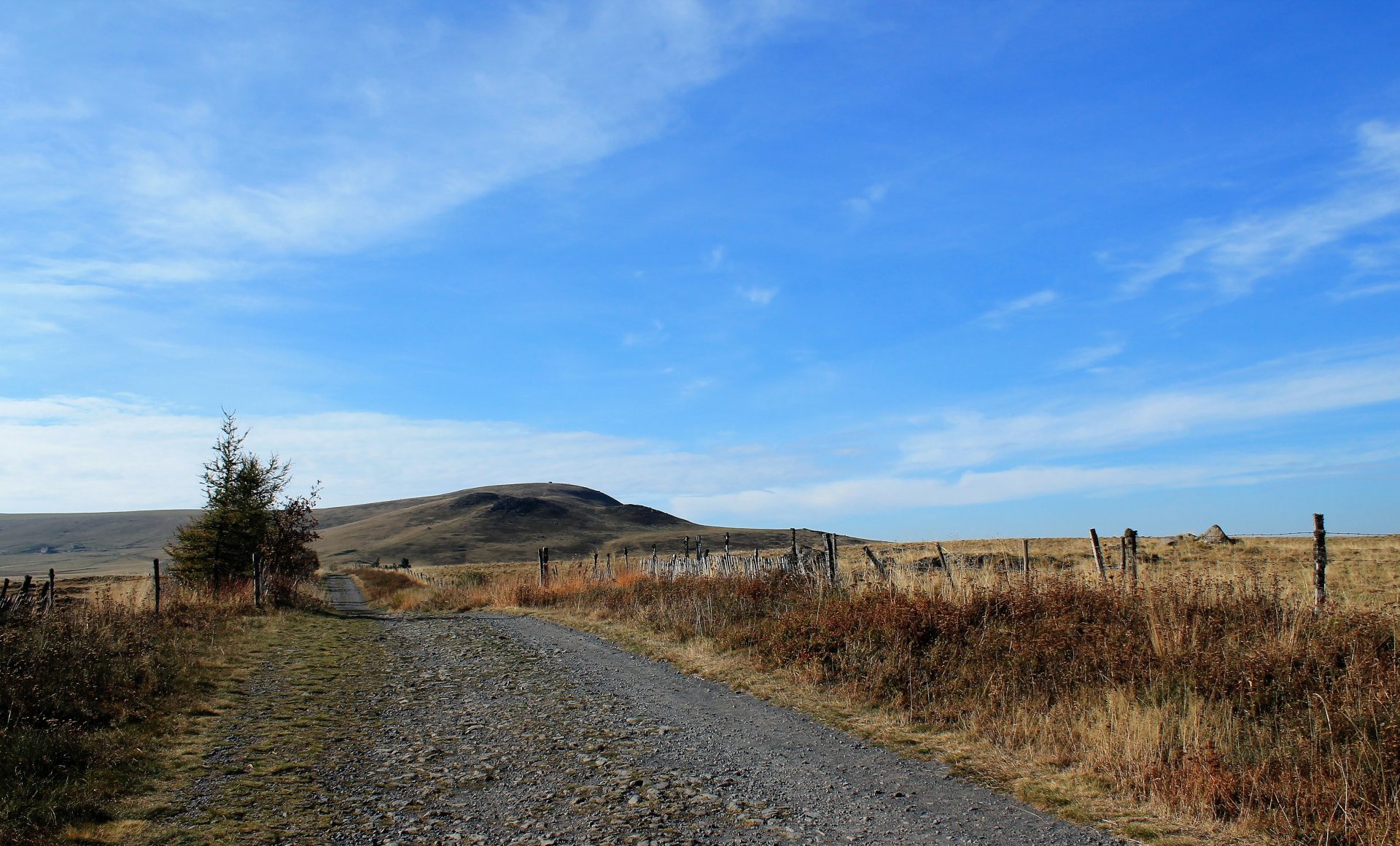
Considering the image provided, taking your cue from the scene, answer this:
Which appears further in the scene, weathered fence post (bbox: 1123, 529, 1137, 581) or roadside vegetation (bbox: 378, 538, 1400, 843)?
weathered fence post (bbox: 1123, 529, 1137, 581)

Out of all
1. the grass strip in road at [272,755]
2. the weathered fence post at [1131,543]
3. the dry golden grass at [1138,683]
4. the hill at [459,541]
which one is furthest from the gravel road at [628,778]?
the hill at [459,541]

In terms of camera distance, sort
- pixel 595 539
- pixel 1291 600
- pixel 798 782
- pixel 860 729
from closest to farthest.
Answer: pixel 798 782
pixel 860 729
pixel 1291 600
pixel 595 539

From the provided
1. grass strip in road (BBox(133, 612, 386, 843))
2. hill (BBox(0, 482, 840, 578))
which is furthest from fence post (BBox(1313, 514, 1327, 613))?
hill (BBox(0, 482, 840, 578))

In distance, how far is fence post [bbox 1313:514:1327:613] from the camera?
10047 millimetres

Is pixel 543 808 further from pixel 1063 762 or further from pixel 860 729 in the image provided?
pixel 1063 762

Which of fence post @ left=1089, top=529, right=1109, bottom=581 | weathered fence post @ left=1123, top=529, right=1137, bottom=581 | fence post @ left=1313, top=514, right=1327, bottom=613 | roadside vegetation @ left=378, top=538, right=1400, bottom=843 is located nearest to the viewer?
roadside vegetation @ left=378, top=538, right=1400, bottom=843

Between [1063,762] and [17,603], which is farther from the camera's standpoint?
[17,603]

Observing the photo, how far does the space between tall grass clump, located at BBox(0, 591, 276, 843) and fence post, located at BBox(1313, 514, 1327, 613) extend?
480 inches

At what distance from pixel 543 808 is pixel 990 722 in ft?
14.8

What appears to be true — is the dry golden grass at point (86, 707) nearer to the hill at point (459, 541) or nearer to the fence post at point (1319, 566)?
the fence post at point (1319, 566)

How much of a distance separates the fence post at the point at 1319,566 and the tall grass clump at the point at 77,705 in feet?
40.0

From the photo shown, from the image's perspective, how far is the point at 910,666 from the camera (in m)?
10.4

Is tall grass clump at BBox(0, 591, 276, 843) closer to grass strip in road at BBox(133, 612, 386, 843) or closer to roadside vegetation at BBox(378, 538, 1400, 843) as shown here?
grass strip in road at BBox(133, 612, 386, 843)

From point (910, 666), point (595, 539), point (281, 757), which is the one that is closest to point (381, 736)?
point (281, 757)
